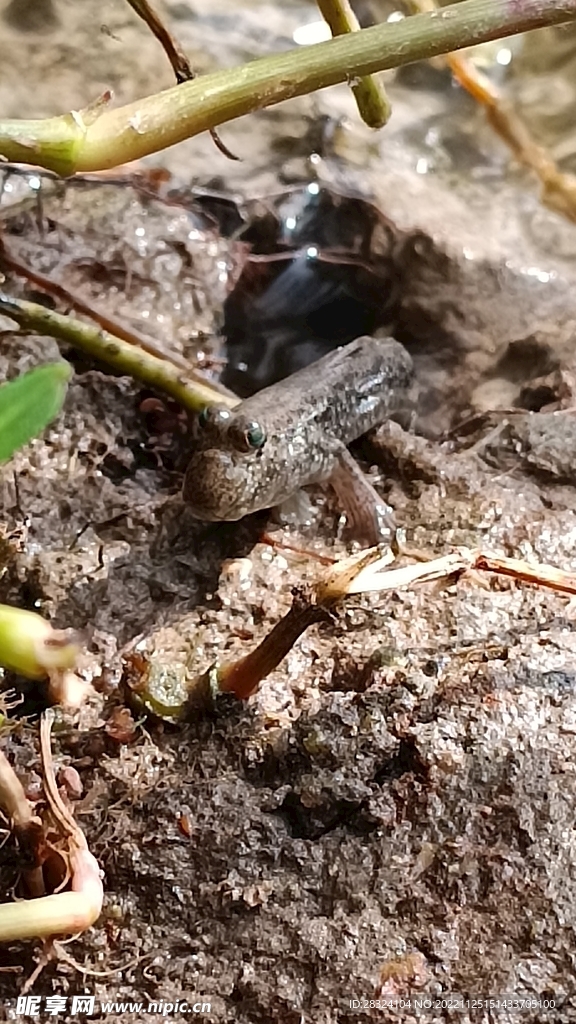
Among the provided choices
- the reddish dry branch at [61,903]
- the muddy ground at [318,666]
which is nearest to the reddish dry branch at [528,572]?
the muddy ground at [318,666]

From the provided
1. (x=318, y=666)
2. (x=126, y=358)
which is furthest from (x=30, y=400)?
(x=126, y=358)

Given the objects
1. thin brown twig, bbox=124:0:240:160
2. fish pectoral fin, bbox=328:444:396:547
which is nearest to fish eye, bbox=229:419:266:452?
fish pectoral fin, bbox=328:444:396:547

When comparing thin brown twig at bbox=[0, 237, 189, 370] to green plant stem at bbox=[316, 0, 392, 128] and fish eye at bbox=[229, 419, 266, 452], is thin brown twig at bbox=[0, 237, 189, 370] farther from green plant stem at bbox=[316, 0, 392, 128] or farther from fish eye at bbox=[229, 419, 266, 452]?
green plant stem at bbox=[316, 0, 392, 128]

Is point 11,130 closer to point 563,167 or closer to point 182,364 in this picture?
point 182,364

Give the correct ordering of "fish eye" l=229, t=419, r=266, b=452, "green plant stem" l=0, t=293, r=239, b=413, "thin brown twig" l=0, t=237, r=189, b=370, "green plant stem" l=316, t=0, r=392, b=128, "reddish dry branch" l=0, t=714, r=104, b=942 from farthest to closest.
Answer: "thin brown twig" l=0, t=237, r=189, b=370, "green plant stem" l=0, t=293, r=239, b=413, "fish eye" l=229, t=419, r=266, b=452, "green plant stem" l=316, t=0, r=392, b=128, "reddish dry branch" l=0, t=714, r=104, b=942

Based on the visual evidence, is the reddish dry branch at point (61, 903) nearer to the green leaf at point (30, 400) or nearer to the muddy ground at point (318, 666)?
the muddy ground at point (318, 666)

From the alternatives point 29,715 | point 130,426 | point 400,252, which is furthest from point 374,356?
point 29,715

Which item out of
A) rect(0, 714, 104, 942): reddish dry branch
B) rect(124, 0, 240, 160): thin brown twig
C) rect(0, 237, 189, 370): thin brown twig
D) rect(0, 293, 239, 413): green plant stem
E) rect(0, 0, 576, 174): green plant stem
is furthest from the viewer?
rect(0, 237, 189, 370): thin brown twig
